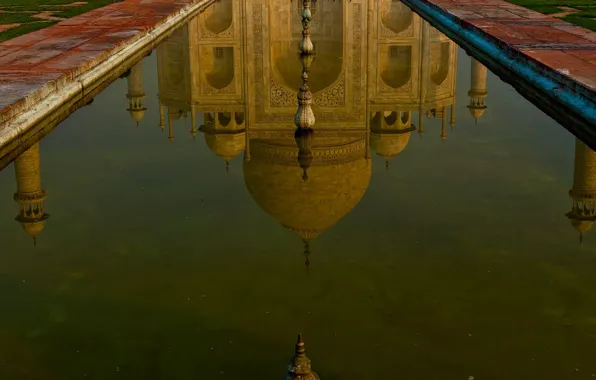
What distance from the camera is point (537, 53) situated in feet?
19.7

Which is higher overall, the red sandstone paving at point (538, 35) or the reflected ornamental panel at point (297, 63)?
the red sandstone paving at point (538, 35)

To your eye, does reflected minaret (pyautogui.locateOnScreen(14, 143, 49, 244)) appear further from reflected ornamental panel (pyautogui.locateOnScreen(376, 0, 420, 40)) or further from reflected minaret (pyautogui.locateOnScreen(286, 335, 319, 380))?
reflected ornamental panel (pyautogui.locateOnScreen(376, 0, 420, 40))

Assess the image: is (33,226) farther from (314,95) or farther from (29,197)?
(314,95)

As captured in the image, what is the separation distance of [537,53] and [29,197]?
3900 mm

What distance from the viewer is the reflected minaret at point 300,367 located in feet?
7.20

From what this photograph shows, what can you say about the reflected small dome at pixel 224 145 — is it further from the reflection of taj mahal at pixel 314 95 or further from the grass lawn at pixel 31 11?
the grass lawn at pixel 31 11

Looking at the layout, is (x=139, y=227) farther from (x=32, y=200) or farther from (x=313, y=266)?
(x=313, y=266)

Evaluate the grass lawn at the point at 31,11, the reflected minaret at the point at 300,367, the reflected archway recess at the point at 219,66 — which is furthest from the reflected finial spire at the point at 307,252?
the grass lawn at the point at 31,11

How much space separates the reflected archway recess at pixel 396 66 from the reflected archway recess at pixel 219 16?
2.09 meters

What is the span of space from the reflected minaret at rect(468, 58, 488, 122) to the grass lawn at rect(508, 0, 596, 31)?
6.31 feet

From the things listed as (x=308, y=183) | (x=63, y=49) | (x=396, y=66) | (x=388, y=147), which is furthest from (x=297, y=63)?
(x=308, y=183)

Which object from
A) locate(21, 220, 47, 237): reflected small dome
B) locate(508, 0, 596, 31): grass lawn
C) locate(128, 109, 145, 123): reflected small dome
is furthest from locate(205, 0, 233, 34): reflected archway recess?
locate(21, 220, 47, 237): reflected small dome

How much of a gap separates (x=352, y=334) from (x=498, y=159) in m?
2.19

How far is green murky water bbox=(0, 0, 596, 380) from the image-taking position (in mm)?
2436
